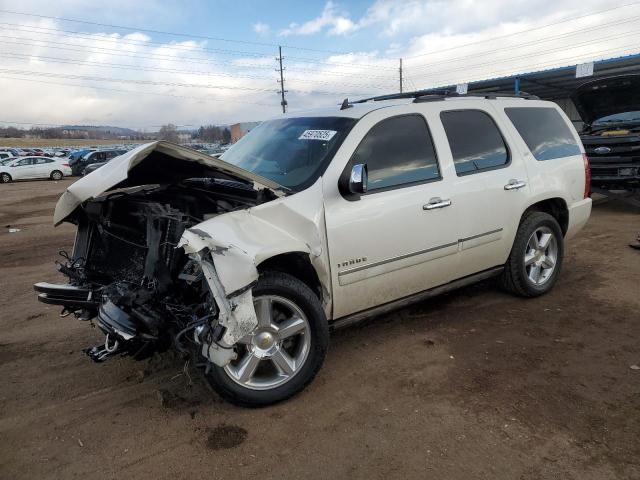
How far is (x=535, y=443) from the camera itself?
8.71ft

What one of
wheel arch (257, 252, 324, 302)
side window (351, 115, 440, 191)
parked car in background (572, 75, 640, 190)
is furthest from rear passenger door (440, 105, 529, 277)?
parked car in background (572, 75, 640, 190)

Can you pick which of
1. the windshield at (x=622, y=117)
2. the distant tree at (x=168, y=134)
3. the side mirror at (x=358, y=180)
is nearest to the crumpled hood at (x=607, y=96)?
the windshield at (x=622, y=117)

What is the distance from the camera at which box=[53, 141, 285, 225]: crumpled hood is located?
288cm

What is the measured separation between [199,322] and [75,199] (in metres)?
1.13

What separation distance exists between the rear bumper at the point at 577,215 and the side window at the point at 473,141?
119cm

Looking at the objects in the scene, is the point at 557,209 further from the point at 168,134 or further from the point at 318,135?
the point at 168,134

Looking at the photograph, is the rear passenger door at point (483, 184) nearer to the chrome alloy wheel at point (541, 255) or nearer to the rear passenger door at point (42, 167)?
the chrome alloy wheel at point (541, 255)

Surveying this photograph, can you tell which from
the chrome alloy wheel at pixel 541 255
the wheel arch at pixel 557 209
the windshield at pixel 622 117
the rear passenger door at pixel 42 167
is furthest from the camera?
the rear passenger door at pixel 42 167

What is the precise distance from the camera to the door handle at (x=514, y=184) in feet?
14.2

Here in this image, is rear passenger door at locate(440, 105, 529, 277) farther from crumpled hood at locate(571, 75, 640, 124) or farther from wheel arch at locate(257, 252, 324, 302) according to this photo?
crumpled hood at locate(571, 75, 640, 124)

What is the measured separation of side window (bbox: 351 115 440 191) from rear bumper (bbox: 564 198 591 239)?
2062 millimetres

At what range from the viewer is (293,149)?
3.83 m

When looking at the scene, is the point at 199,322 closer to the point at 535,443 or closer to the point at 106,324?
the point at 106,324

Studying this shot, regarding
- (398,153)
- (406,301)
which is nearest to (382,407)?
(406,301)
